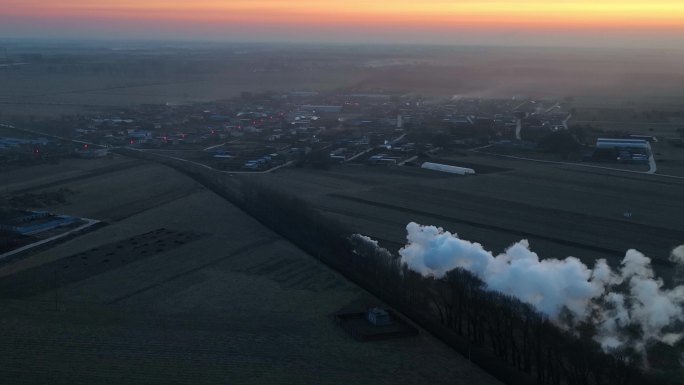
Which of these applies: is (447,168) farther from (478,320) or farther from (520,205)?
(478,320)

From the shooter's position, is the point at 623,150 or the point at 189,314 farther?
the point at 623,150

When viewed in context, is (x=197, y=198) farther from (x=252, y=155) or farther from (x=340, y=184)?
(x=252, y=155)

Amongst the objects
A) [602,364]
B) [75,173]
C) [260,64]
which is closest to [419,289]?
[602,364]

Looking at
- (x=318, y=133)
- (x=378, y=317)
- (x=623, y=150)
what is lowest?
(x=318, y=133)

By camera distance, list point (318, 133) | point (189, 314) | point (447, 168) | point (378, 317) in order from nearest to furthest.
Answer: point (378, 317) < point (189, 314) < point (447, 168) < point (318, 133)

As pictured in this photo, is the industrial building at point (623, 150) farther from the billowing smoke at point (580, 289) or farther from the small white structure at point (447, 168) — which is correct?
the billowing smoke at point (580, 289)

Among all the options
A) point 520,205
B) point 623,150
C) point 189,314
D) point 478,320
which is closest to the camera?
point 478,320

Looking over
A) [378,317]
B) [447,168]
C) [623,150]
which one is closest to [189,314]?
[378,317]

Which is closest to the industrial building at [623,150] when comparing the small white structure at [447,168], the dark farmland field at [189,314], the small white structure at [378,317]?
the small white structure at [447,168]
